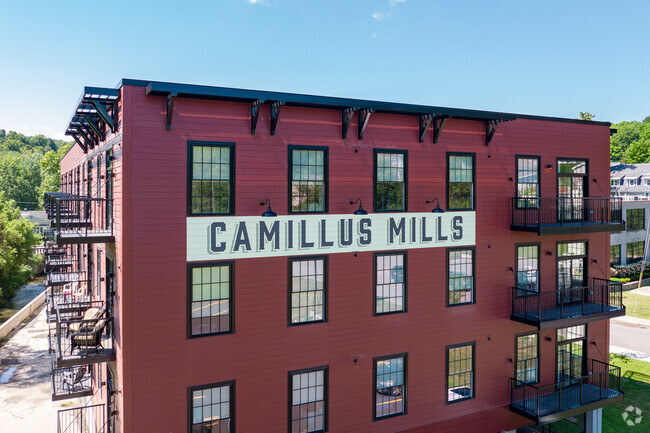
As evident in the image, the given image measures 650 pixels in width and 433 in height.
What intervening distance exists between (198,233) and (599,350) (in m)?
15.6

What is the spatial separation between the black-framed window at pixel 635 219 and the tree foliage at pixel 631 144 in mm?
80033

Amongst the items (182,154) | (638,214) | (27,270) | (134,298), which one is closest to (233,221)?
(182,154)

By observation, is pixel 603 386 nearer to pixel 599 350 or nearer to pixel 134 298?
A: pixel 599 350

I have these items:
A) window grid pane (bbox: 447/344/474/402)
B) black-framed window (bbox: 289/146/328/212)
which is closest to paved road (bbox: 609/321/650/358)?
window grid pane (bbox: 447/344/474/402)

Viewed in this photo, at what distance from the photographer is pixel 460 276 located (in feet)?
50.4

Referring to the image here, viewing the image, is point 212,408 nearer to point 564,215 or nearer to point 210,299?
point 210,299

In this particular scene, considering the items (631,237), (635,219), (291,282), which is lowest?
(631,237)

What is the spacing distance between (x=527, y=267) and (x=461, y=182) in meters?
4.04

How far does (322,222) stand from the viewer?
13.3 meters

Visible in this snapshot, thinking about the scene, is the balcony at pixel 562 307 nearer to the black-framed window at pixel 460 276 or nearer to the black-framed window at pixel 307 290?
the black-framed window at pixel 460 276

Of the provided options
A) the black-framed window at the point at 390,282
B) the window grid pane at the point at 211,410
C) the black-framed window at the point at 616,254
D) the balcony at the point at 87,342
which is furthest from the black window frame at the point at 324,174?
the black-framed window at the point at 616,254

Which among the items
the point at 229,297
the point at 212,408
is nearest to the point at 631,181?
the point at 229,297

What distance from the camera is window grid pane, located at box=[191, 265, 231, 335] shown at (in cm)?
1190

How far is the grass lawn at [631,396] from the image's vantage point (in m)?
18.3
